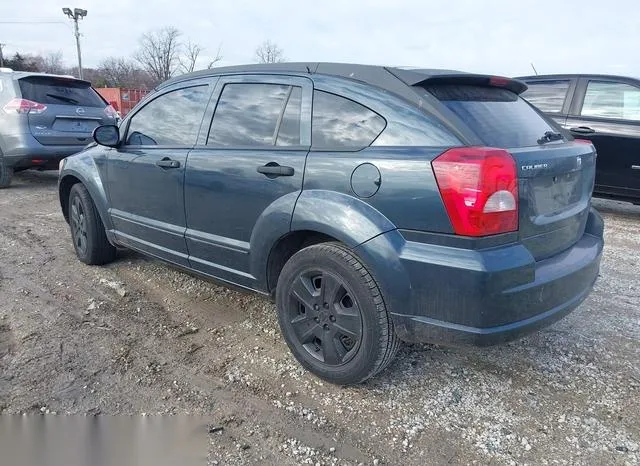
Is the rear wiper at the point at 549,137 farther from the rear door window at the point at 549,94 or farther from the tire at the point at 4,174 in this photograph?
the tire at the point at 4,174

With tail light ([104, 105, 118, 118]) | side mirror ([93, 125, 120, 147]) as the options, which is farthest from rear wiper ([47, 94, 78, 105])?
side mirror ([93, 125, 120, 147])

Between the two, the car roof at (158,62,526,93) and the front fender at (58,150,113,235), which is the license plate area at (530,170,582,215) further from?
the front fender at (58,150,113,235)

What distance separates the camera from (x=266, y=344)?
329cm

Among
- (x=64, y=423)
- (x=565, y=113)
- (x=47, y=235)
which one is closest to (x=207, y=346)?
(x=64, y=423)

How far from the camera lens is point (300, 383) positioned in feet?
9.42

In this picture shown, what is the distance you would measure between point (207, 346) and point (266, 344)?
14.5 inches

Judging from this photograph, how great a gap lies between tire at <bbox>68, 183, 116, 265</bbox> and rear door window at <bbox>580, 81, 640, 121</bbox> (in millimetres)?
5954

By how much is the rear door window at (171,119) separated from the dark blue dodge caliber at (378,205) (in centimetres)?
3

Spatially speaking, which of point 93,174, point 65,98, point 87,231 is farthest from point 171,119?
point 65,98

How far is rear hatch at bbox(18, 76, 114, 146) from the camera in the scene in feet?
25.4

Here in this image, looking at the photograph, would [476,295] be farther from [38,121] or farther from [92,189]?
[38,121]

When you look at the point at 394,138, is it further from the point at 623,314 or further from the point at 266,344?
the point at 623,314

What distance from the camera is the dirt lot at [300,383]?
238 cm

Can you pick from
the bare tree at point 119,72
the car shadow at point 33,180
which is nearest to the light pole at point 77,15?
the bare tree at point 119,72
